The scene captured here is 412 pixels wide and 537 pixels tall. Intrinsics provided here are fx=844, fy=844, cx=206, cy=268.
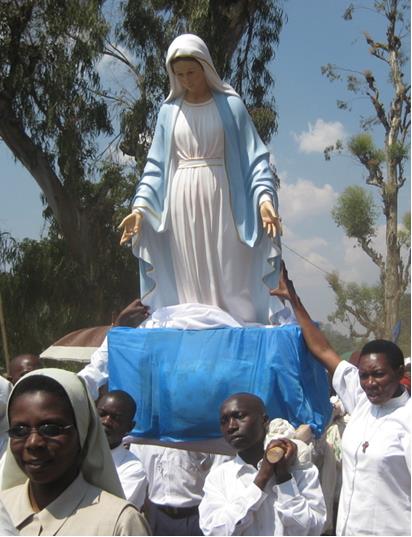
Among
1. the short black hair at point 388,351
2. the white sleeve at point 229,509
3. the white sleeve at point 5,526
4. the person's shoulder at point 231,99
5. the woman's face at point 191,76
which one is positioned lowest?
the white sleeve at point 229,509

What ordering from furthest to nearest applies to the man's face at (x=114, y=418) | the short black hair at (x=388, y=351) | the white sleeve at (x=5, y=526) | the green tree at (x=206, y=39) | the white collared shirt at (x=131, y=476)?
1. the green tree at (x=206, y=39)
2. the man's face at (x=114, y=418)
3. the white collared shirt at (x=131, y=476)
4. the short black hair at (x=388, y=351)
5. the white sleeve at (x=5, y=526)

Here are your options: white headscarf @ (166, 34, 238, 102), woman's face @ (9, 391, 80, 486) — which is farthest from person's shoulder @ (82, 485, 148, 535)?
white headscarf @ (166, 34, 238, 102)

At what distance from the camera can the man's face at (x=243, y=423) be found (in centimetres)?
376

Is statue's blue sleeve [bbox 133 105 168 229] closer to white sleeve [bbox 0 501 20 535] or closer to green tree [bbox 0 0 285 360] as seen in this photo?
white sleeve [bbox 0 501 20 535]

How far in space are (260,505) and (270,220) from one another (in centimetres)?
229

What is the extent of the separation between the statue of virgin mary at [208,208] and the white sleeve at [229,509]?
2.07 meters

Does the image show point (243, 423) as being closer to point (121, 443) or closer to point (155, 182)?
point (121, 443)

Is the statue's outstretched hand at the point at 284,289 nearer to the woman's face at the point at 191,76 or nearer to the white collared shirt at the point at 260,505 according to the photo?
the woman's face at the point at 191,76

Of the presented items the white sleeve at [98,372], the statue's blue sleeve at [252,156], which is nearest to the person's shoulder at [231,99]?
the statue's blue sleeve at [252,156]

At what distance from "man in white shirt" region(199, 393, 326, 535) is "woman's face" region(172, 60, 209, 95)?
8.78ft

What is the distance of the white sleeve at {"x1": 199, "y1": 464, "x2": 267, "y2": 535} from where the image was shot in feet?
11.5

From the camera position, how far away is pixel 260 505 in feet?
11.7

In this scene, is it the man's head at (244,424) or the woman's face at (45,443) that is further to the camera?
the man's head at (244,424)

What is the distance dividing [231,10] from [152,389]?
11.8 meters
